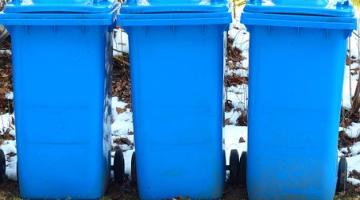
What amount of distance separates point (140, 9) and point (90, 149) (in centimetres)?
95

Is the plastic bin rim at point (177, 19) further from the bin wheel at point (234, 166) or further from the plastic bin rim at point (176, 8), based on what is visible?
the bin wheel at point (234, 166)

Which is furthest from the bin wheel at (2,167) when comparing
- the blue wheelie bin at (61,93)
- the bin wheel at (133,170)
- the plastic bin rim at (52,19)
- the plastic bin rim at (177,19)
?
the plastic bin rim at (177,19)

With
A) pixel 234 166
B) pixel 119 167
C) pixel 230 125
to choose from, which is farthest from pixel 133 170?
pixel 230 125

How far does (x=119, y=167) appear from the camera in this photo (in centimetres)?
472

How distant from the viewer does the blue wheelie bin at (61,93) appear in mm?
4055

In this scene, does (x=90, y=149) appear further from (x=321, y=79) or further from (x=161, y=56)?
(x=321, y=79)

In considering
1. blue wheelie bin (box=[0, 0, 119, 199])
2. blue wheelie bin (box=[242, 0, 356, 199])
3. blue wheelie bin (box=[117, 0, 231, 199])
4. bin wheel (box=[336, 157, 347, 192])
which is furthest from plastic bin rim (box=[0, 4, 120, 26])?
bin wheel (box=[336, 157, 347, 192])

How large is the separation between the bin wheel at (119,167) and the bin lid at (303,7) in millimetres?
1349

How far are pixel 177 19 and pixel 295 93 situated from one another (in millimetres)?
822

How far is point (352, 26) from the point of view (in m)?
3.92

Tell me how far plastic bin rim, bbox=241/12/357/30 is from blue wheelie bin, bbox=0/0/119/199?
0.92 metres

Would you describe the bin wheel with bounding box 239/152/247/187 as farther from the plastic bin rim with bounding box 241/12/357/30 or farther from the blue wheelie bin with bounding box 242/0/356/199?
the plastic bin rim with bounding box 241/12/357/30

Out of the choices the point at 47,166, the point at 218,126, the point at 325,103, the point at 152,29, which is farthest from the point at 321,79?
the point at 47,166

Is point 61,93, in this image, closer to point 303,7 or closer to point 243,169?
point 243,169
